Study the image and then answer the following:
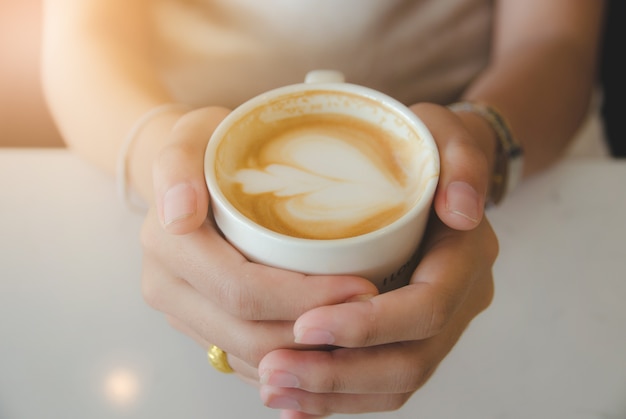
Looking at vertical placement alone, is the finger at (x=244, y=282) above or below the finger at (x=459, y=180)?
below

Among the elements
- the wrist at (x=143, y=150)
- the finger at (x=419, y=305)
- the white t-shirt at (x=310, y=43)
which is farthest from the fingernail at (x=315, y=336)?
the white t-shirt at (x=310, y=43)

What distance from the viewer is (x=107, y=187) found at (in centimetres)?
76

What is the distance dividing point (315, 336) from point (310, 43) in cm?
61

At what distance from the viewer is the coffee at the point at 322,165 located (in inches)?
18.9

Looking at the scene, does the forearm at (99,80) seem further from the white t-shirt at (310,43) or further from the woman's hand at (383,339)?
the woman's hand at (383,339)

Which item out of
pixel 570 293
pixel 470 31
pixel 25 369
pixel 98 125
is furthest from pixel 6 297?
pixel 470 31

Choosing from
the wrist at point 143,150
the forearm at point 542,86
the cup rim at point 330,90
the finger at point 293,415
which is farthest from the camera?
the forearm at point 542,86

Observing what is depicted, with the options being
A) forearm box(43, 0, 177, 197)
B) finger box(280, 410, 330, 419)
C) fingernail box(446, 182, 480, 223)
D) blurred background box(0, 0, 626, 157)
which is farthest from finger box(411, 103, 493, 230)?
blurred background box(0, 0, 626, 157)

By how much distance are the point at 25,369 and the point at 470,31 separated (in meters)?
0.85

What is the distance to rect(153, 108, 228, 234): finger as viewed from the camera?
46cm

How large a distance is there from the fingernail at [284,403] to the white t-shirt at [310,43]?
1.98ft

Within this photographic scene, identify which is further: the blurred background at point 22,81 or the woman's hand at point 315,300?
the blurred background at point 22,81

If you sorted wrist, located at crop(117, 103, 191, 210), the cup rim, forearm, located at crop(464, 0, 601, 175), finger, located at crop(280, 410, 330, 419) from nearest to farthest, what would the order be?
the cup rim < finger, located at crop(280, 410, 330, 419) < wrist, located at crop(117, 103, 191, 210) < forearm, located at crop(464, 0, 601, 175)

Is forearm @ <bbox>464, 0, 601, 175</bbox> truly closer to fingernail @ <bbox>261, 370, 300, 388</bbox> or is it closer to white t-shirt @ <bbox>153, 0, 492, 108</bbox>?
white t-shirt @ <bbox>153, 0, 492, 108</bbox>
